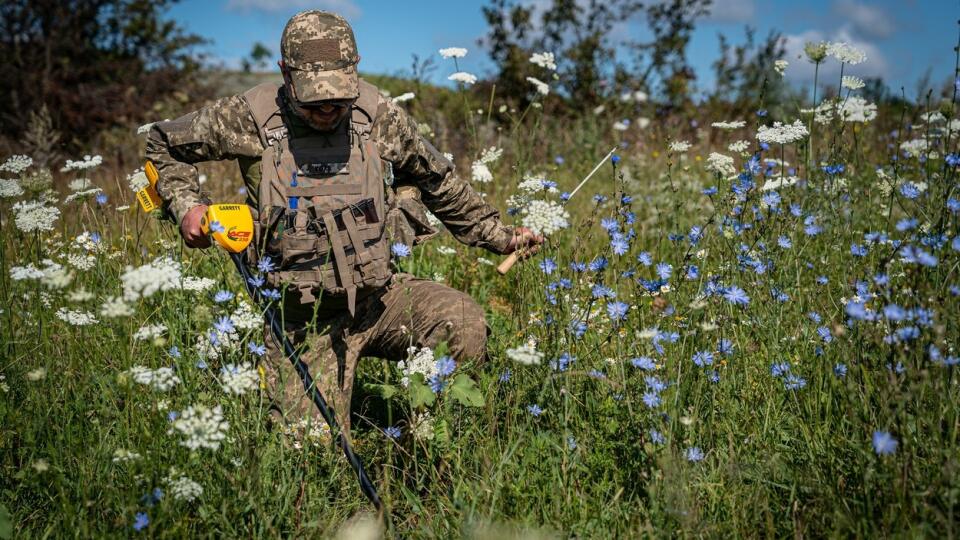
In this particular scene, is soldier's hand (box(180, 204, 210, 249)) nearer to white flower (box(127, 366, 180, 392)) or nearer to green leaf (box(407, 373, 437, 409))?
white flower (box(127, 366, 180, 392))

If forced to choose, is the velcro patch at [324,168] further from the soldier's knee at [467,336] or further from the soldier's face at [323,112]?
the soldier's knee at [467,336]

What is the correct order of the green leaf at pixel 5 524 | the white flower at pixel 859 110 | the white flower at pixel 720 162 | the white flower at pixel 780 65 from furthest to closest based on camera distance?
the white flower at pixel 859 110
the white flower at pixel 780 65
the white flower at pixel 720 162
the green leaf at pixel 5 524

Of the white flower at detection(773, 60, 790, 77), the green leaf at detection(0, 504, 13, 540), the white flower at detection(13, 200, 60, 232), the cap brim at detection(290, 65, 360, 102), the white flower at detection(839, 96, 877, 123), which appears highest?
the white flower at detection(773, 60, 790, 77)

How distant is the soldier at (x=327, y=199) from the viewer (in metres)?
2.81

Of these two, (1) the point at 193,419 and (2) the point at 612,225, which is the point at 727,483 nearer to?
(2) the point at 612,225

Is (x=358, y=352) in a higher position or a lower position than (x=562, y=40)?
lower

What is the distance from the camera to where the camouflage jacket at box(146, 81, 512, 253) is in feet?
9.78

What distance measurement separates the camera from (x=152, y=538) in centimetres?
200

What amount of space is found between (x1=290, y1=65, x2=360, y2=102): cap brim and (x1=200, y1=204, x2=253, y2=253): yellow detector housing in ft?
1.70

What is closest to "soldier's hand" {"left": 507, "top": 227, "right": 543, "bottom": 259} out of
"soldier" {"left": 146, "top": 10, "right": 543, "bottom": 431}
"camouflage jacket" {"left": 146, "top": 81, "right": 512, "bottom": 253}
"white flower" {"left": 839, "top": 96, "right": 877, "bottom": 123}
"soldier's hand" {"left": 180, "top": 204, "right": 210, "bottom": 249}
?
"soldier" {"left": 146, "top": 10, "right": 543, "bottom": 431}

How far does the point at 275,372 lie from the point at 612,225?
158cm

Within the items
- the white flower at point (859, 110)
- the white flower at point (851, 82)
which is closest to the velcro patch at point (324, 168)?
the white flower at point (851, 82)

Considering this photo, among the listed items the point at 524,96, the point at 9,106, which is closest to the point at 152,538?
the point at 524,96

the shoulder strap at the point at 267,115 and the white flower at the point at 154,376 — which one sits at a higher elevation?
the shoulder strap at the point at 267,115
